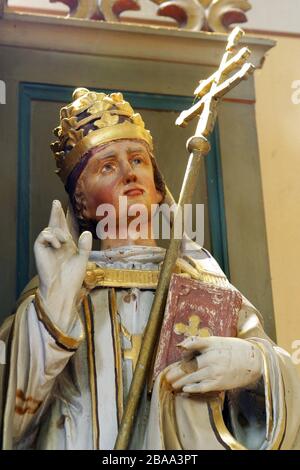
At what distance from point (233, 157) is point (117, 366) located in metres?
0.82

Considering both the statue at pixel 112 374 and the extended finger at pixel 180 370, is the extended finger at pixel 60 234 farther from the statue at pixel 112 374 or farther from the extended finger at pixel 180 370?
the extended finger at pixel 180 370

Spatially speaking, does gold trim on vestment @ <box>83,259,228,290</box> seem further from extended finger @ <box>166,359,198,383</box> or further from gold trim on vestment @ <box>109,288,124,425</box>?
extended finger @ <box>166,359,198,383</box>

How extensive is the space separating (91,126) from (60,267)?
0.42m

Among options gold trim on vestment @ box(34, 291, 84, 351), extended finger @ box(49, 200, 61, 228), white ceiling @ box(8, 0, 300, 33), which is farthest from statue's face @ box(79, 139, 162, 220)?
white ceiling @ box(8, 0, 300, 33)

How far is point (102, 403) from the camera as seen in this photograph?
81.0 inches

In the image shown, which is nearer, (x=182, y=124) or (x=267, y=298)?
(x=182, y=124)

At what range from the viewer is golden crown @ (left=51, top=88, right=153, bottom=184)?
2367 mm

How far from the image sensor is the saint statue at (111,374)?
6.61 ft

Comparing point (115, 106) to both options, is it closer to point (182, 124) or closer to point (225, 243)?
point (182, 124)

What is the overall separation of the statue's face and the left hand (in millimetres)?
399

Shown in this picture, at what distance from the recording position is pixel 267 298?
2609 millimetres

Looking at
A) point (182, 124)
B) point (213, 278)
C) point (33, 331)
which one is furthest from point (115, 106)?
point (33, 331)

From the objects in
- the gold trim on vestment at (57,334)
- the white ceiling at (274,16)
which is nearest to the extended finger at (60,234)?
the gold trim on vestment at (57,334)

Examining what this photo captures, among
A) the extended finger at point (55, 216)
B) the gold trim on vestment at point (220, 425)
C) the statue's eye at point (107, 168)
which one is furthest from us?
→ the statue's eye at point (107, 168)
